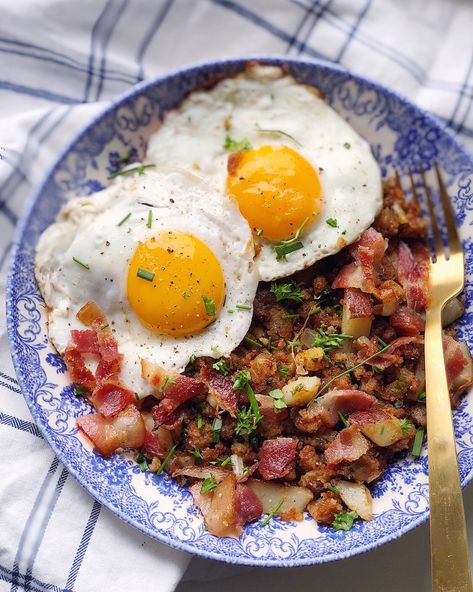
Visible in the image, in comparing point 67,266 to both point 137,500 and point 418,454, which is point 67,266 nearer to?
point 137,500

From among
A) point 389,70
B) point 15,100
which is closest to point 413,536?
point 389,70

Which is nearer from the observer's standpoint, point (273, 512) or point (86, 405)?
point (273, 512)

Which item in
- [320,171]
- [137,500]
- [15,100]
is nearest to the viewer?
[137,500]

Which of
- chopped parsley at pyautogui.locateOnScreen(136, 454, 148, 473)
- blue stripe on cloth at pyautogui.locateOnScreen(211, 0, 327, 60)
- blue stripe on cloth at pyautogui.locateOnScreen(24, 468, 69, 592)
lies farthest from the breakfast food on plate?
blue stripe on cloth at pyautogui.locateOnScreen(211, 0, 327, 60)

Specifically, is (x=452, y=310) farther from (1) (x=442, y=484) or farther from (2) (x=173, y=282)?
(2) (x=173, y=282)

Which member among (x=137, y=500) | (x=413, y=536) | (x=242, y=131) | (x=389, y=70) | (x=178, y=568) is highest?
(x=389, y=70)

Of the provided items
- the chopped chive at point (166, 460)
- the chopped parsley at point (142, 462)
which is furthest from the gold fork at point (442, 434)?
the chopped parsley at point (142, 462)

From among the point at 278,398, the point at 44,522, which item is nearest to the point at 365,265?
the point at 278,398

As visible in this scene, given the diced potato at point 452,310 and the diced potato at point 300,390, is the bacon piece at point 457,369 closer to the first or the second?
the diced potato at point 452,310
